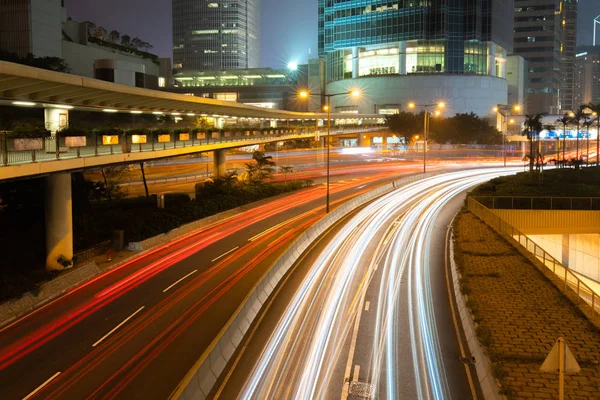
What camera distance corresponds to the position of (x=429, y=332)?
53.6 feet

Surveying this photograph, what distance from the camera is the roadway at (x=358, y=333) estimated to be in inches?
508

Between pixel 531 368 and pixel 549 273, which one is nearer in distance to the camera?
pixel 531 368

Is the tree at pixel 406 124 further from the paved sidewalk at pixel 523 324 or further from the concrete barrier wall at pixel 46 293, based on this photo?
the concrete barrier wall at pixel 46 293

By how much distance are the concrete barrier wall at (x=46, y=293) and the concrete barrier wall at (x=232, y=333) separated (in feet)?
24.7

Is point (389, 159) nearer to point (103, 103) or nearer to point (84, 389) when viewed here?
point (103, 103)

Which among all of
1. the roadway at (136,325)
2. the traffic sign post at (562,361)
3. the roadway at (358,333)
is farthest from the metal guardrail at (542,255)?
the roadway at (136,325)

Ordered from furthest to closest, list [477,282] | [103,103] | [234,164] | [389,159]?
[389,159] → [234,164] → [103,103] → [477,282]

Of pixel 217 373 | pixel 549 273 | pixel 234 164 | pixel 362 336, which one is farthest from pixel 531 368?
pixel 234 164

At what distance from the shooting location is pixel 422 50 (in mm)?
124000

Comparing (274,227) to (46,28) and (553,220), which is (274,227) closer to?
(553,220)

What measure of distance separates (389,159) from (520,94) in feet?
283

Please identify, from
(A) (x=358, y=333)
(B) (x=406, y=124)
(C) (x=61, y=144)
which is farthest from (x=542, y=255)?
(B) (x=406, y=124)

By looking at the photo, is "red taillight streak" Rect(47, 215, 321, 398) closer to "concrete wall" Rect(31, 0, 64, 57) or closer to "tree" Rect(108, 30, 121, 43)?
"concrete wall" Rect(31, 0, 64, 57)

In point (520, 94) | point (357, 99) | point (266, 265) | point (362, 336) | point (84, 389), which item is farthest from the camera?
point (520, 94)
